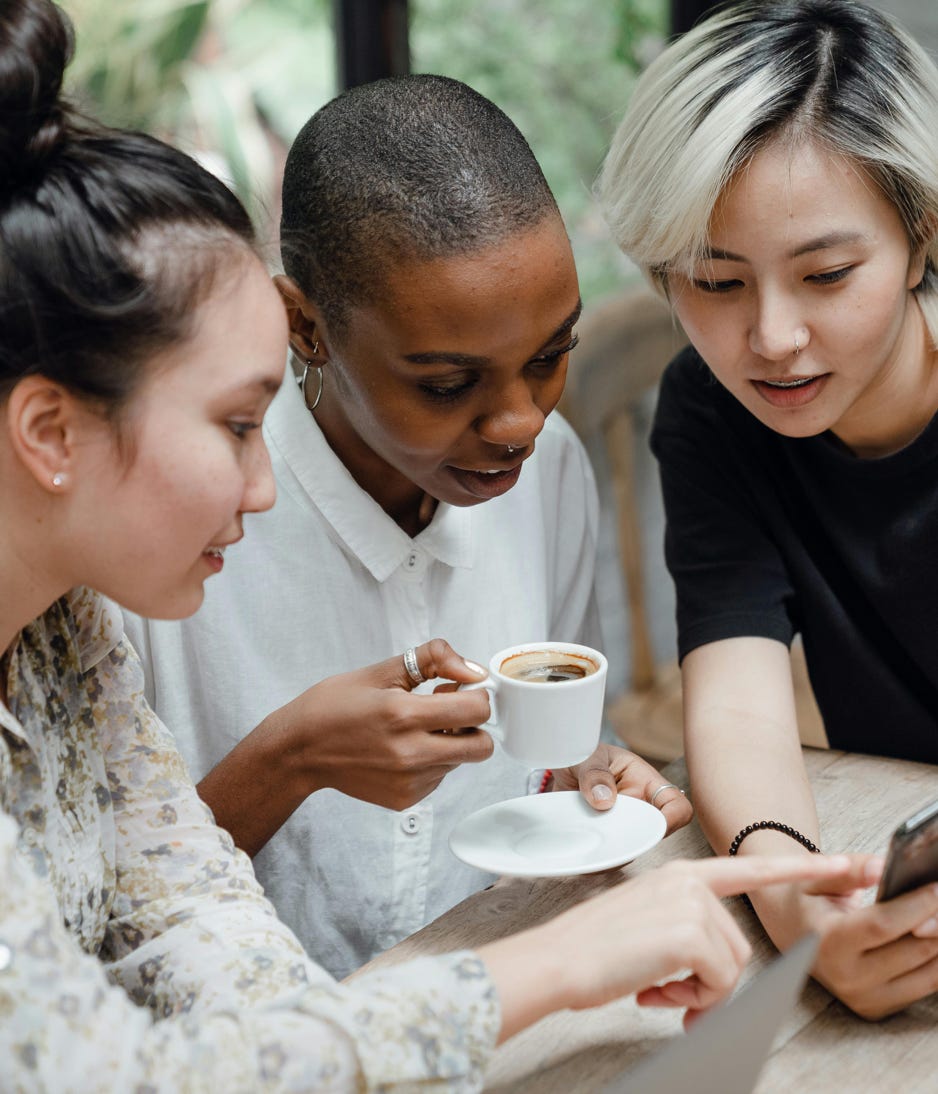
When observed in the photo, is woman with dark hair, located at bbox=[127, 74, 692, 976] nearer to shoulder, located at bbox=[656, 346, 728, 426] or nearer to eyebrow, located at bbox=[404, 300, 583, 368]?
eyebrow, located at bbox=[404, 300, 583, 368]

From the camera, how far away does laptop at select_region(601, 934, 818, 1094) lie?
2.17 ft

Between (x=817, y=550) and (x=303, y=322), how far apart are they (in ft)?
2.22

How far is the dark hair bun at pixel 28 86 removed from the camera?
827mm

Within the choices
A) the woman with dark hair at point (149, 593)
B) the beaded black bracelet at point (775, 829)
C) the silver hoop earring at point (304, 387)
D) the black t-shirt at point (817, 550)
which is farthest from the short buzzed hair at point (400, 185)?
the beaded black bracelet at point (775, 829)

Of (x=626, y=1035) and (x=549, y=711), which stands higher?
(x=549, y=711)

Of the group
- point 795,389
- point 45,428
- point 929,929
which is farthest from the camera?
point 795,389

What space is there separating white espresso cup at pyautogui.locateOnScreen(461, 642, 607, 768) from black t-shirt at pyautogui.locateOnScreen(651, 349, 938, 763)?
396mm

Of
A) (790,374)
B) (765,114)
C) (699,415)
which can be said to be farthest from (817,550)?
(765,114)

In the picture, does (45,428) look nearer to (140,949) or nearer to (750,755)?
(140,949)

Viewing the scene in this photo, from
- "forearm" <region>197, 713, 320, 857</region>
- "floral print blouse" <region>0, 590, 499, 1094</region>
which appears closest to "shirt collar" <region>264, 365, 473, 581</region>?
"forearm" <region>197, 713, 320, 857</region>

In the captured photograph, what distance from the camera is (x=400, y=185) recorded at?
3.73ft

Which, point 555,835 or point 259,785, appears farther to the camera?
point 259,785

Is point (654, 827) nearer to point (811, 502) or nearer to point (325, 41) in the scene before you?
point (811, 502)

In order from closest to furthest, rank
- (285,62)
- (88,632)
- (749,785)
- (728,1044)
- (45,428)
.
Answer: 1. (728,1044)
2. (45,428)
3. (88,632)
4. (749,785)
5. (285,62)
